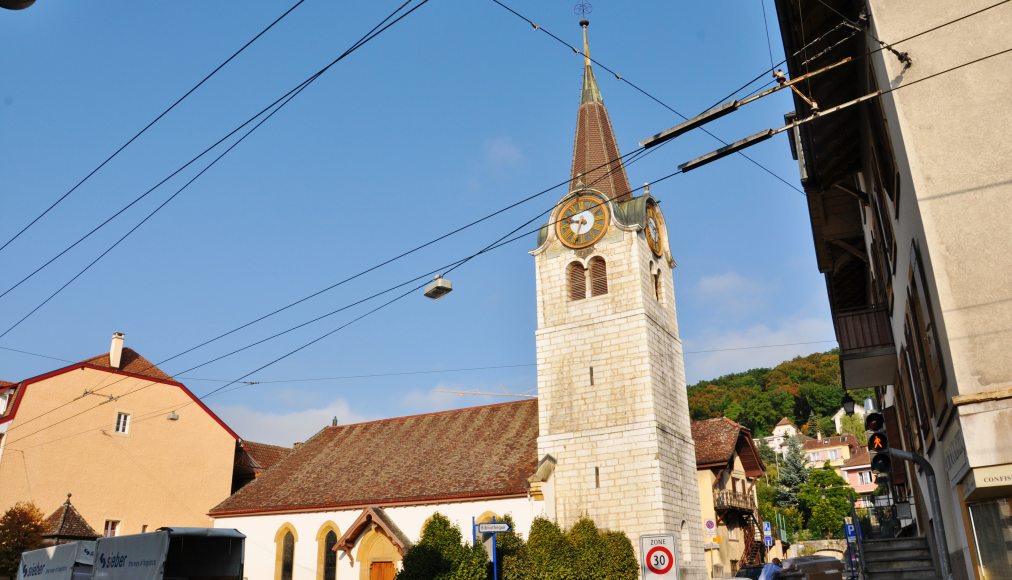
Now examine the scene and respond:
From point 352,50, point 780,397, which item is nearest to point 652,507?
point 352,50

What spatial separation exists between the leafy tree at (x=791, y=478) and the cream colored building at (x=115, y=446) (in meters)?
54.5

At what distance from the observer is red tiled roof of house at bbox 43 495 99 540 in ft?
108

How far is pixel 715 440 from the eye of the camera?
36.2 m

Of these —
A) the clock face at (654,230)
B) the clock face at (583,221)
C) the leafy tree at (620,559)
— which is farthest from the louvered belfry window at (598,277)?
the leafy tree at (620,559)

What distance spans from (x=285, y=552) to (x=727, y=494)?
1948 centimetres

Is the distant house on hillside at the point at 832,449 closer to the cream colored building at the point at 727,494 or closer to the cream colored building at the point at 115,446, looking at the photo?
the cream colored building at the point at 727,494

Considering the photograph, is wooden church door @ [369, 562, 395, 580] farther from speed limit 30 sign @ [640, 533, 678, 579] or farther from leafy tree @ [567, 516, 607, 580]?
speed limit 30 sign @ [640, 533, 678, 579]

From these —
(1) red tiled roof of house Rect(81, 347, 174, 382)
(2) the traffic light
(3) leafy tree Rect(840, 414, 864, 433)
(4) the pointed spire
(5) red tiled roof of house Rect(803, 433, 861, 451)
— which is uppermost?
(4) the pointed spire

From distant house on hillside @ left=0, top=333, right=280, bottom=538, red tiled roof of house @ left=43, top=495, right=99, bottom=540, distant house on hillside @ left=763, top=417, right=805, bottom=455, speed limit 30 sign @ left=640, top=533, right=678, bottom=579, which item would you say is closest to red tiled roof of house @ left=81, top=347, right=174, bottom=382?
distant house on hillside @ left=0, top=333, right=280, bottom=538

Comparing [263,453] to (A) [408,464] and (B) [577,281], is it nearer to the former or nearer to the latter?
(A) [408,464]

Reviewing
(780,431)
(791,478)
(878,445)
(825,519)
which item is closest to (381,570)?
(878,445)

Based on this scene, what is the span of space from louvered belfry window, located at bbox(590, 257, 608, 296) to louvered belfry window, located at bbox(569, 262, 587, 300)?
0.34 m

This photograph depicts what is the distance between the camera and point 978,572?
9.58m

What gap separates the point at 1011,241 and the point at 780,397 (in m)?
153
